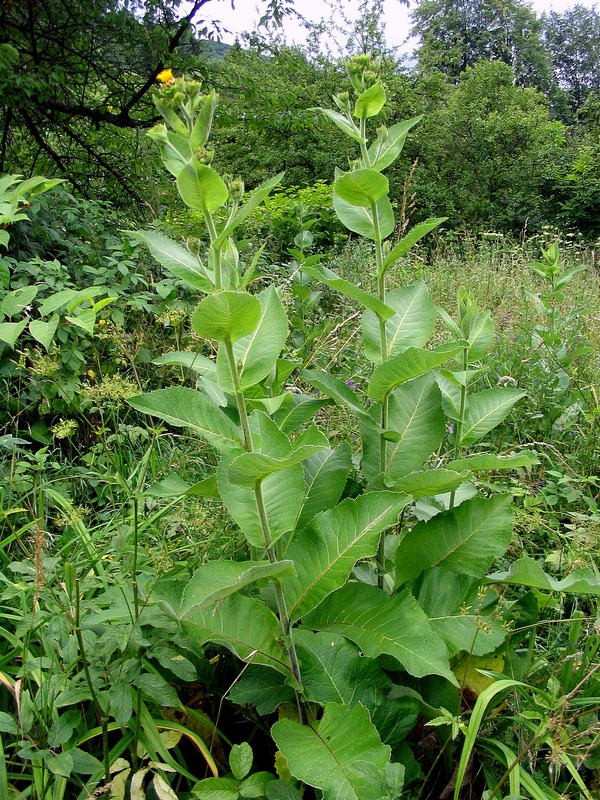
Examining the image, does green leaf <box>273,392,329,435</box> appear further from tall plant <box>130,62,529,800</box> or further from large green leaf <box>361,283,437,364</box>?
large green leaf <box>361,283,437,364</box>

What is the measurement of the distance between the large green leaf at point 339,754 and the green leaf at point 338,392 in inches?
23.8

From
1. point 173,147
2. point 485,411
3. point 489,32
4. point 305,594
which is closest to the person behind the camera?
point 173,147

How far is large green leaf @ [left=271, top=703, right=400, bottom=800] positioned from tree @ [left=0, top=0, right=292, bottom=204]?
475cm

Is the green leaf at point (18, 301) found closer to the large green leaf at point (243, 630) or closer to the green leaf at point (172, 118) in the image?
the green leaf at point (172, 118)

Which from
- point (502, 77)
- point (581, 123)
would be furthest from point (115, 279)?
point (581, 123)

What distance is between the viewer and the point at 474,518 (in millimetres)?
1384

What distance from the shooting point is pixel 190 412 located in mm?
1150

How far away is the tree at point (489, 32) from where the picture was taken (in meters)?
30.6

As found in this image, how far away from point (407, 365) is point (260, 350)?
306 millimetres

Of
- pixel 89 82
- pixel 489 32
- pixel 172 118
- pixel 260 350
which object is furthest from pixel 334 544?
pixel 489 32

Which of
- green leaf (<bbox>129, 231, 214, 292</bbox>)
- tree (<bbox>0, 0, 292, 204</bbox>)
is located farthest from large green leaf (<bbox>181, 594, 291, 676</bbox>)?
tree (<bbox>0, 0, 292, 204</bbox>)

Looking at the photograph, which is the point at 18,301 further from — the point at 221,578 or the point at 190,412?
the point at 221,578

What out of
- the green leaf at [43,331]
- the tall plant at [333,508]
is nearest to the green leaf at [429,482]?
the tall plant at [333,508]

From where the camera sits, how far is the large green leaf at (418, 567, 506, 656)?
49.4 inches
